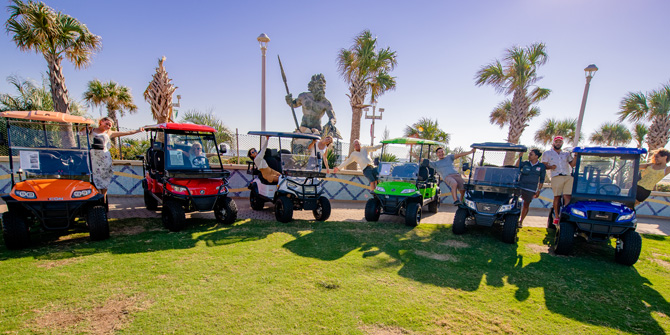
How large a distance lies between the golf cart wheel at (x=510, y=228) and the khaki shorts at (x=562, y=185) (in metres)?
1.36

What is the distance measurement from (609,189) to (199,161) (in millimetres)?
8100

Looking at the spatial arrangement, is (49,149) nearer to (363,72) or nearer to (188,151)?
(188,151)

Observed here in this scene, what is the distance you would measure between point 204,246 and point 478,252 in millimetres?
4744

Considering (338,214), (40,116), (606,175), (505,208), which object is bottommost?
(338,214)

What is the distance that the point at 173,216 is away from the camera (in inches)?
221

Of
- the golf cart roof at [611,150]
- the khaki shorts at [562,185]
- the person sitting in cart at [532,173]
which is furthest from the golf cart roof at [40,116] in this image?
the khaki shorts at [562,185]

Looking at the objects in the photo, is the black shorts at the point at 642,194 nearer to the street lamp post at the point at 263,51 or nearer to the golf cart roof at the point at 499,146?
the golf cart roof at the point at 499,146

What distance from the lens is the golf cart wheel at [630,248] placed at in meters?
4.78

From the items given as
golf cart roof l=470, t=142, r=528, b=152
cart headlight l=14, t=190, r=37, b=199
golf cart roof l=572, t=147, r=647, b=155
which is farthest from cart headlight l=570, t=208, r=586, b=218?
cart headlight l=14, t=190, r=37, b=199

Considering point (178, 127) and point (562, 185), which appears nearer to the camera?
point (178, 127)

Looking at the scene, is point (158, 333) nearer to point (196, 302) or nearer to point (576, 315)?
point (196, 302)

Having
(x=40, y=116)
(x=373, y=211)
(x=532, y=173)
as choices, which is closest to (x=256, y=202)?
(x=373, y=211)

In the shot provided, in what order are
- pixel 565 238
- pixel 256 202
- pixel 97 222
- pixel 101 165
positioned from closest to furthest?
pixel 97 222 < pixel 565 238 < pixel 101 165 < pixel 256 202

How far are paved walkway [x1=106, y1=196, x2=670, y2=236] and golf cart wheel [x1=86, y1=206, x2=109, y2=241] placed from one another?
2005 mm
